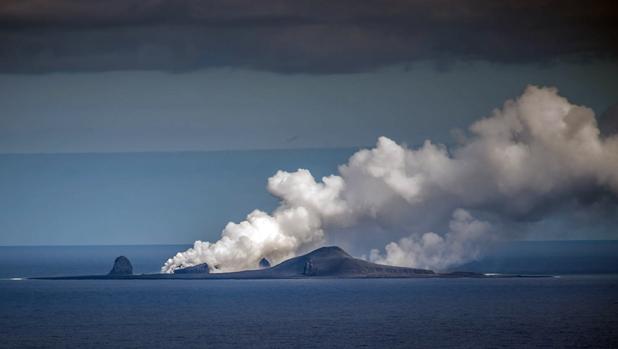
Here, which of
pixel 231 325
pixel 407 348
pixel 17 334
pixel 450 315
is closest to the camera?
pixel 407 348

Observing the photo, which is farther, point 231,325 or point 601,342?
point 231,325

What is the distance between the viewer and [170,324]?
185 meters

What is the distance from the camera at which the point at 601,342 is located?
154 meters

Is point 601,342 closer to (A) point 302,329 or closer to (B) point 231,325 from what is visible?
(A) point 302,329

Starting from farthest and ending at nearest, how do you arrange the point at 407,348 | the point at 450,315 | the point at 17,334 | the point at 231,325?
the point at 450,315 → the point at 231,325 → the point at 17,334 → the point at 407,348

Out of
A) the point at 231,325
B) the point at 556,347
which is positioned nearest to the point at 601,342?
the point at 556,347

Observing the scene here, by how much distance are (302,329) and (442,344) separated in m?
28.1

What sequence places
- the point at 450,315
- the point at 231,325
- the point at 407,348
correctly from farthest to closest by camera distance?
the point at 450,315 → the point at 231,325 → the point at 407,348

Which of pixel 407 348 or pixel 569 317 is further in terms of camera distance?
pixel 569 317

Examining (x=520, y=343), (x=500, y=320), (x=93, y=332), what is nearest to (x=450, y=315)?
(x=500, y=320)

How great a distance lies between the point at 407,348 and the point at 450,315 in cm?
5126

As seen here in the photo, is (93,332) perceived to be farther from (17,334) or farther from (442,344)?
(442,344)

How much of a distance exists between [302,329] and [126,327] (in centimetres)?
2496

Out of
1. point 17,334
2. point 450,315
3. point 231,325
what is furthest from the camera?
point 450,315
